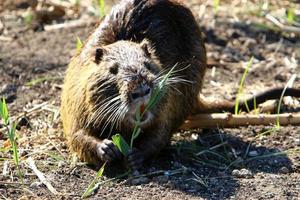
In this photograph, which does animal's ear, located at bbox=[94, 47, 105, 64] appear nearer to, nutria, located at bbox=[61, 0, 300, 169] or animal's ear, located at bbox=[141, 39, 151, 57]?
nutria, located at bbox=[61, 0, 300, 169]

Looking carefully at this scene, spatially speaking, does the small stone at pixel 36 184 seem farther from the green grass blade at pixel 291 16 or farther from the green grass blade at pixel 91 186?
the green grass blade at pixel 291 16

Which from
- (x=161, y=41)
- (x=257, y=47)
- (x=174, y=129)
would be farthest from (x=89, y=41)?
(x=257, y=47)

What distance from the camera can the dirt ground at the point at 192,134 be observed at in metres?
3.45

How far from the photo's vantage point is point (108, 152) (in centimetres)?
363

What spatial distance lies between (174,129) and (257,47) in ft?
5.82

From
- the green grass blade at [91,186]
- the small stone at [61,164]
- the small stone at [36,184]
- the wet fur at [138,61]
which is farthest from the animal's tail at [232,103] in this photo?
the small stone at [36,184]

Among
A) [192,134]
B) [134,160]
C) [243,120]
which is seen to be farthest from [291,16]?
[134,160]

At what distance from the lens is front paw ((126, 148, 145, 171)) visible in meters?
3.63

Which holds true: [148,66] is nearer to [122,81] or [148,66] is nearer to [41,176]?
[122,81]

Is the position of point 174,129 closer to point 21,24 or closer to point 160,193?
point 160,193

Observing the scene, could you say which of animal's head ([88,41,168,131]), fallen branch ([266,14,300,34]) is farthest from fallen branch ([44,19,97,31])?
animal's head ([88,41,168,131])

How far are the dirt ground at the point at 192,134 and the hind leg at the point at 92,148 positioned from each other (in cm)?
5

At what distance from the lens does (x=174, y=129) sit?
4137 millimetres

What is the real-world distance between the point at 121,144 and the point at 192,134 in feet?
2.50
